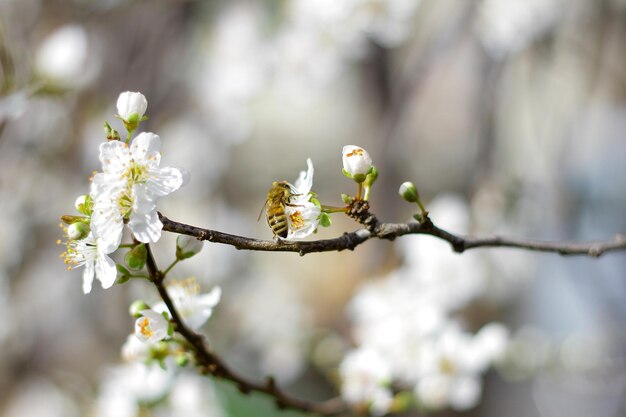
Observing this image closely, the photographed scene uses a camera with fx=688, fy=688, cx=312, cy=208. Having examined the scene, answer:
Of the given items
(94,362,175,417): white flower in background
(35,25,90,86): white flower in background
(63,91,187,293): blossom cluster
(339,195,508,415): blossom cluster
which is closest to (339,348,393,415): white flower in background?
(339,195,508,415): blossom cluster

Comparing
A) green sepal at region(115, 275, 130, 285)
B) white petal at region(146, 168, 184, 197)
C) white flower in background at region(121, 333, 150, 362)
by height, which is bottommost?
white flower in background at region(121, 333, 150, 362)

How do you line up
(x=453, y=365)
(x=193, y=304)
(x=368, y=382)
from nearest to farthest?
(x=193, y=304) < (x=368, y=382) < (x=453, y=365)

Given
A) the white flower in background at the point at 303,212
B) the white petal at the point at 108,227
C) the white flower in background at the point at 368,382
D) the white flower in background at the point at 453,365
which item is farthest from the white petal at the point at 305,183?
the white flower in background at the point at 453,365

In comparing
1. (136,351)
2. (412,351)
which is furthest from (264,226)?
(136,351)

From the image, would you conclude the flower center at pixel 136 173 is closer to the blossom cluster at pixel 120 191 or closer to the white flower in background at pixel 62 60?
the blossom cluster at pixel 120 191

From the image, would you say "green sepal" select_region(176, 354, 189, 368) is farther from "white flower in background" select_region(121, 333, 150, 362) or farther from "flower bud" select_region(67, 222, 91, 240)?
"flower bud" select_region(67, 222, 91, 240)

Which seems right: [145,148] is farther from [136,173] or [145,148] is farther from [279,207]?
[279,207]
